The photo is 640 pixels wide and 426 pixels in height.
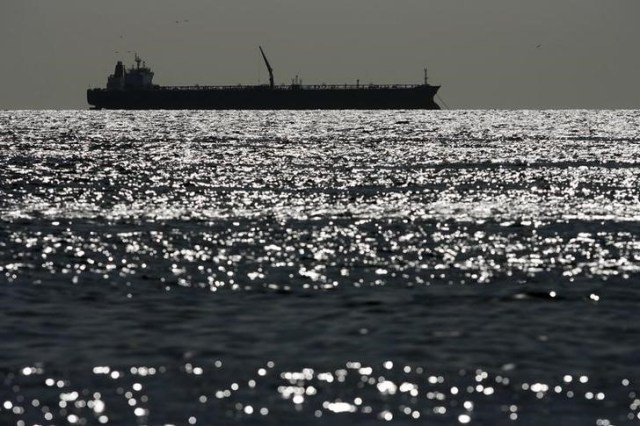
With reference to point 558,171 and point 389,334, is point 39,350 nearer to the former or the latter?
point 389,334

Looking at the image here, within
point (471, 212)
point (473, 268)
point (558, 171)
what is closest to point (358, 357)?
point (473, 268)

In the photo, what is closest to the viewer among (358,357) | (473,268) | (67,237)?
(358,357)

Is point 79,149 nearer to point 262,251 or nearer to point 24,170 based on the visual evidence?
point 24,170

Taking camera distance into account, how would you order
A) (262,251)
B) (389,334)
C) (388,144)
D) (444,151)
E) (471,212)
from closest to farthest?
(389,334)
(262,251)
(471,212)
(444,151)
(388,144)

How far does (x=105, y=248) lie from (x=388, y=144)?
109 meters

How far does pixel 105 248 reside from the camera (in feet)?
129

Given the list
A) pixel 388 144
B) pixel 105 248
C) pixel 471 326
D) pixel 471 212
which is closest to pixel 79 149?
pixel 388 144

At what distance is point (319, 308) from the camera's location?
2781cm

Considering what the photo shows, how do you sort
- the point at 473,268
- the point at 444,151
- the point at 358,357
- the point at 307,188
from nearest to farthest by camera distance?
the point at 358,357 → the point at 473,268 → the point at 307,188 → the point at 444,151

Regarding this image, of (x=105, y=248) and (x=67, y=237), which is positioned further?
(x=67, y=237)

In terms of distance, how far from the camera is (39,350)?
2300 centimetres

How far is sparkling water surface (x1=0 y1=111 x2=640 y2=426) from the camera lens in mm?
19438

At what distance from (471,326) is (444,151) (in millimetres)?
99315

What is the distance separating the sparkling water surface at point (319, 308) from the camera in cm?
1944
